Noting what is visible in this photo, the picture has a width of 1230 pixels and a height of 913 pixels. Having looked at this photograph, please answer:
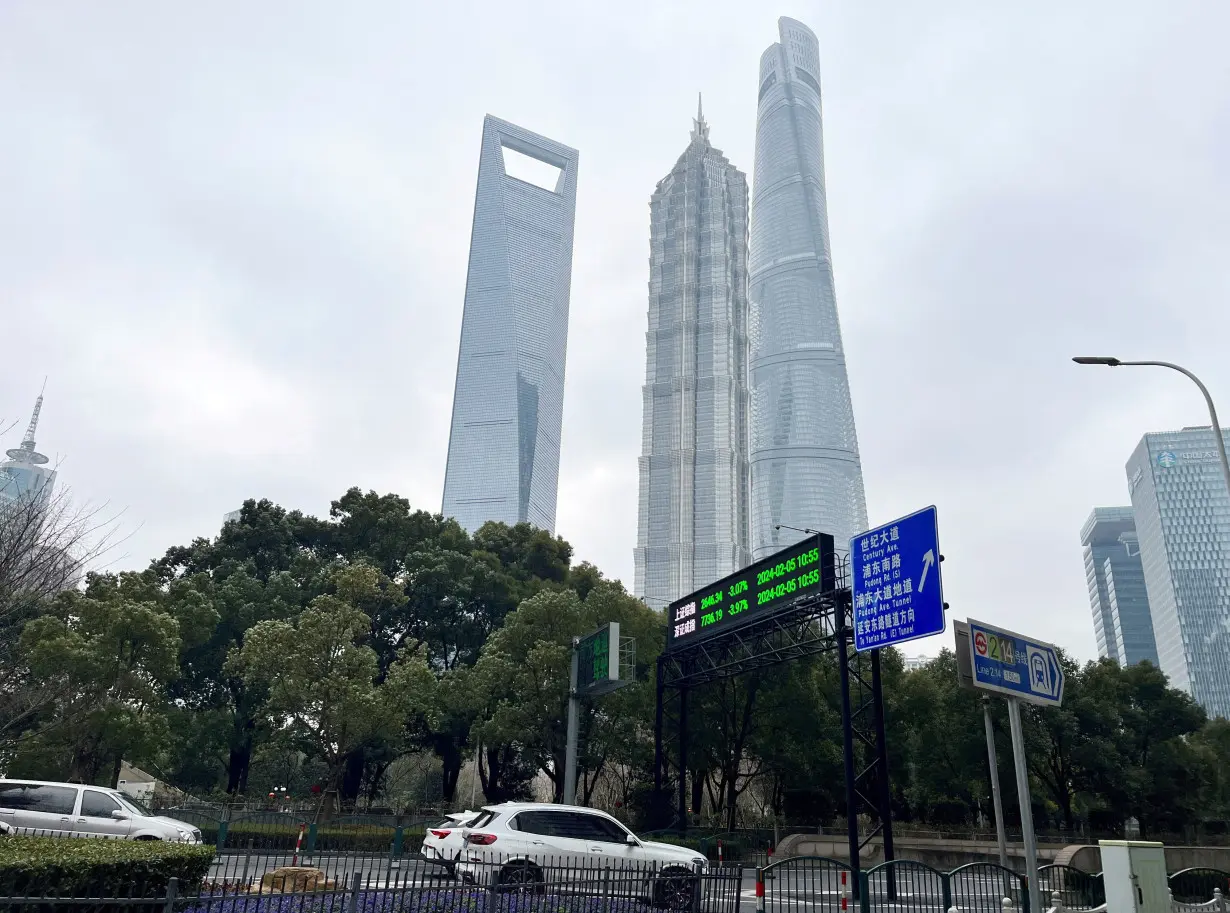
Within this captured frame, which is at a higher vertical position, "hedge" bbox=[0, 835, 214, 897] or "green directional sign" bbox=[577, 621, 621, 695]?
"green directional sign" bbox=[577, 621, 621, 695]

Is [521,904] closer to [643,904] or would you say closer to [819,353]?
[643,904]

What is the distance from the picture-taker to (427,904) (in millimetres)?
10414

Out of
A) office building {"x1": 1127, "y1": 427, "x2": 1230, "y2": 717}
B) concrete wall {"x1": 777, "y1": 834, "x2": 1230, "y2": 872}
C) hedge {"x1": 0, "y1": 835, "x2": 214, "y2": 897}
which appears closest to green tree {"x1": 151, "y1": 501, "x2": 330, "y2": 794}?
concrete wall {"x1": 777, "y1": 834, "x2": 1230, "y2": 872}

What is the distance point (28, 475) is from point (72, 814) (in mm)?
53728

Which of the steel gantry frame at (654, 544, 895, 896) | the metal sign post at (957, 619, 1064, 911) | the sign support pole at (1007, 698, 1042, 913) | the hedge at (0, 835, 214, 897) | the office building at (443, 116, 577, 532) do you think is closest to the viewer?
the hedge at (0, 835, 214, 897)

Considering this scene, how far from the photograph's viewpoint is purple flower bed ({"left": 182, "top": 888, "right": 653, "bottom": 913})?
9.77 metres

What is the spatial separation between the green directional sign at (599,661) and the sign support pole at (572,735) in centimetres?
23

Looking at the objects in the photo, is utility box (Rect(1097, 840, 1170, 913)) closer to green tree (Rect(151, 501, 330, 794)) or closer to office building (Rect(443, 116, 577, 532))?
green tree (Rect(151, 501, 330, 794))

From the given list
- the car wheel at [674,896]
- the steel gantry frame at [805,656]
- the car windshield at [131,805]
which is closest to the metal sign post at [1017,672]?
the car wheel at [674,896]

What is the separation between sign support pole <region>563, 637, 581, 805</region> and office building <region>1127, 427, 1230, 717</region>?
611 ft

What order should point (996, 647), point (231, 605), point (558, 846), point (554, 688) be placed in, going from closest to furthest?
point (996, 647)
point (558, 846)
point (554, 688)
point (231, 605)

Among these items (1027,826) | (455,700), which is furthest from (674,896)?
(455,700)

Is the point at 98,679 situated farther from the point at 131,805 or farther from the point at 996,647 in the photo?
the point at 996,647

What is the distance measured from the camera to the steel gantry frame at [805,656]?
922 inches
